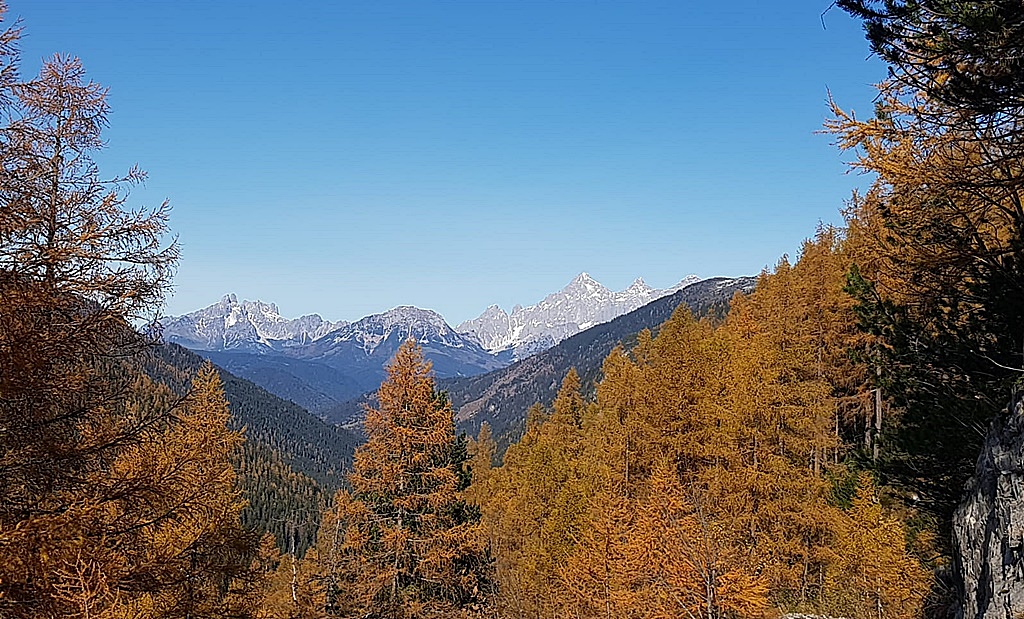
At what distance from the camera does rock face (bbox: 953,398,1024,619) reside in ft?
21.2

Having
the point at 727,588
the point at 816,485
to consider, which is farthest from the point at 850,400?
the point at 727,588

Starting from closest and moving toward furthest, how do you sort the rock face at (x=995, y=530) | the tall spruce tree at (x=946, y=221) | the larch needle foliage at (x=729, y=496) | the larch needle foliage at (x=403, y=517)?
the rock face at (x=995, y=530) → the tall spruce tree at (x=946, y=221) → the larch needle foliage at (x=729, y=496) → the larch needle foliage at (x=403, y=517)

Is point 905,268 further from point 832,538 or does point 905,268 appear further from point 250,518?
point 250,518

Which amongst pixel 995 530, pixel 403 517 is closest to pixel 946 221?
pixel 995 530

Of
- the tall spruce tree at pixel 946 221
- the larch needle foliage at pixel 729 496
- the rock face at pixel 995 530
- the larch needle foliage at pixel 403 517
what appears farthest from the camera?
the larch needle foliage at pixel 403 517

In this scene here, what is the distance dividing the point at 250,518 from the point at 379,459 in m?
128

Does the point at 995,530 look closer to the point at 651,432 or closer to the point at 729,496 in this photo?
the point at 729,496

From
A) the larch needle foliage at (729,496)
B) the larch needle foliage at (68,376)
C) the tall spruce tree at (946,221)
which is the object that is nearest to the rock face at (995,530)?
the tall spruce tree at (946,221)

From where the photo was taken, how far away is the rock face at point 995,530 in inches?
255

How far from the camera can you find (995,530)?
22.7ft

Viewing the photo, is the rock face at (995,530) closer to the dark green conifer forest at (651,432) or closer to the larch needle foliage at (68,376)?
the dark green conifer forest at (651,432)

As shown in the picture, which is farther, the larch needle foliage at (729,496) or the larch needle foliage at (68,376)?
the larch needle foliage at (729,496)

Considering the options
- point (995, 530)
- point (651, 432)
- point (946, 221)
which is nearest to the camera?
point (995, 530)

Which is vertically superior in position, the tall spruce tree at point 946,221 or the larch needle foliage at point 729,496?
the tall spruce tree at point 946,221
